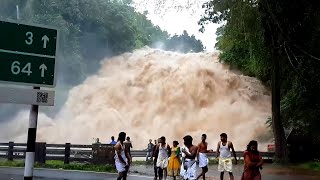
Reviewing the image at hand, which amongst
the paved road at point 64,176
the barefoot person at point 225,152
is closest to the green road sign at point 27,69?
the barefoot person at point 225,152

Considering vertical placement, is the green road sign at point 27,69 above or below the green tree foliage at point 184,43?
below

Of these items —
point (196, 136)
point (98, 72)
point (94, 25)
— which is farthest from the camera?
point (94, 25)

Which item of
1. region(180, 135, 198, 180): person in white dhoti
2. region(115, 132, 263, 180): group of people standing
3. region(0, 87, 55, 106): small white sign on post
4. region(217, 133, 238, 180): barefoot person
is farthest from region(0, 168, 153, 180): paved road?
region(0, 87, 55, 106): small white sign on post

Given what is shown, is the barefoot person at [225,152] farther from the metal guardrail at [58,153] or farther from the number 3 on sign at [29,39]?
the metal guardrail at [58,153]

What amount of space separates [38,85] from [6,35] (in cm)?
63

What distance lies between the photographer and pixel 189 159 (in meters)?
10.7

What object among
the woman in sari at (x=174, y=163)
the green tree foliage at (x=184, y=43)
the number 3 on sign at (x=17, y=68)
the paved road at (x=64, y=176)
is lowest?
the paved road at (x=64, y=176)

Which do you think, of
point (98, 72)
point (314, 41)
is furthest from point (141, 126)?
point (314, 41)

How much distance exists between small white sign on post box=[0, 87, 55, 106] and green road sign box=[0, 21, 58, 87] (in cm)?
9

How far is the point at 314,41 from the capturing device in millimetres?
10031

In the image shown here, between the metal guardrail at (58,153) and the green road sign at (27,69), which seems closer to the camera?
the green road sign at (27,69)

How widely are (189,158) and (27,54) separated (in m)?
6.75

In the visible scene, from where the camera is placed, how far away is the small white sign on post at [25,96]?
4529 millimetres

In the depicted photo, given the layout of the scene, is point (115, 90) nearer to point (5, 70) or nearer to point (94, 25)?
point (94, 25)
